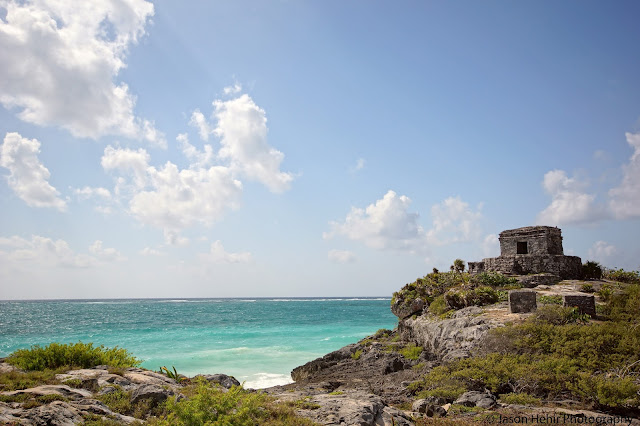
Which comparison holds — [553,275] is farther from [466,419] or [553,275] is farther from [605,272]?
[466,419]

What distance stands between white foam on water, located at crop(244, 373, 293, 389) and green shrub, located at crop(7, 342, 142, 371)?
1384 centimetres

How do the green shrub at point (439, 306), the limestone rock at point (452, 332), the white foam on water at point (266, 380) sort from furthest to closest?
the white foam on water at point (266, 380) < the green shrub at point (439, 306) < the limestone rock at point (452, 332)

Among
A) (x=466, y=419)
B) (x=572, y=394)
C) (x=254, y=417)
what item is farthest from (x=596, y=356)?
(x=254, y=417)

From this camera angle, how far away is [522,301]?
1822 centimetres

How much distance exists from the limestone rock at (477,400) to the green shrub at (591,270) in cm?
2431

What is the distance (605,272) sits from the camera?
30.2m

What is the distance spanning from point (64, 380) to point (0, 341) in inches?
1884

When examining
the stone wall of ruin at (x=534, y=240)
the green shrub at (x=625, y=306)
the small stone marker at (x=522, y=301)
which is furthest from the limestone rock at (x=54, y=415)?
the stone wall of ruin at (x=534, y=240)

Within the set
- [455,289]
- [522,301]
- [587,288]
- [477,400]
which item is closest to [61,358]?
[477,400]

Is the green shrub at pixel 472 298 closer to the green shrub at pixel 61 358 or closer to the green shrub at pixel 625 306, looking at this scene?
the green shrub at pixel 625 306

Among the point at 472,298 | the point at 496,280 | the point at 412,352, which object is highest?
the point at 496,280

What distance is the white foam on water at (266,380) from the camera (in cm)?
2503

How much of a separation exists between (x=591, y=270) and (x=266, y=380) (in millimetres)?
27247

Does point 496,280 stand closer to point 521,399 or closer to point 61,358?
point 521,399
